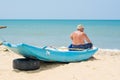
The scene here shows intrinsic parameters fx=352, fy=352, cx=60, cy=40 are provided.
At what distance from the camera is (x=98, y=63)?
39.3 ft

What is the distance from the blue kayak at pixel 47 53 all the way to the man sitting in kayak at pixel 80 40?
0.98 feet

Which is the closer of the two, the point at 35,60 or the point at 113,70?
the point at 113,70

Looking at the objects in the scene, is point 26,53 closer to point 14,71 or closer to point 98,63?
point 14,71

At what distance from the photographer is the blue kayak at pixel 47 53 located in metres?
11.3

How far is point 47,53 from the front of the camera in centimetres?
1172

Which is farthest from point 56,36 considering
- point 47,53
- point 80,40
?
point 47,53

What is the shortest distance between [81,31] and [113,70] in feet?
9.25

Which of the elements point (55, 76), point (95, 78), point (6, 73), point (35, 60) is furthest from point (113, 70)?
point (6, 73)

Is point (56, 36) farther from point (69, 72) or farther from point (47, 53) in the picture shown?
point (69, 72)

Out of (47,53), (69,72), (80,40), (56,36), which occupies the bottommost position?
(56,36)

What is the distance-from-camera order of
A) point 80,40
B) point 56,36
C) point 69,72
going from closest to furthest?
1. point 69,72
2. point 80,40
3. point 56,36

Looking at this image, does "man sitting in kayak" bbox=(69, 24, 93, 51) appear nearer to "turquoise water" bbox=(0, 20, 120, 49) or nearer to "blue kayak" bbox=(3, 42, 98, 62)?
"blue kayak" bbox=(3, 42, 98, 62)

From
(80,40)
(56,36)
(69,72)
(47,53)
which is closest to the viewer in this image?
(69,72)

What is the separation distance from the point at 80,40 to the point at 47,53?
1930 millimetres
